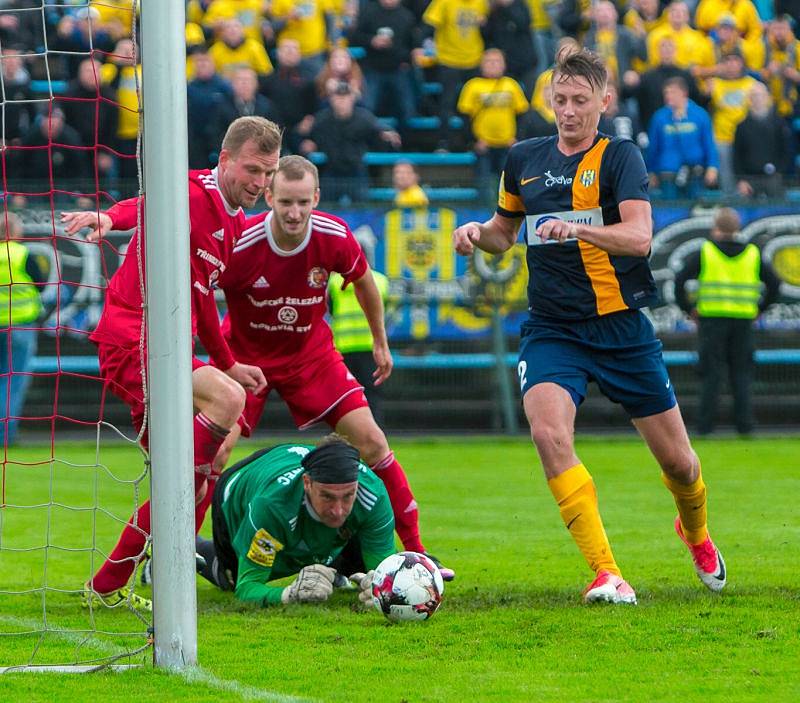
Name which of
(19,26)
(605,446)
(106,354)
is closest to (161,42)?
A: (106,354)

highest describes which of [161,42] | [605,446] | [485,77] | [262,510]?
[485,77]

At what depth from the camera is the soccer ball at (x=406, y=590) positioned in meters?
5.80

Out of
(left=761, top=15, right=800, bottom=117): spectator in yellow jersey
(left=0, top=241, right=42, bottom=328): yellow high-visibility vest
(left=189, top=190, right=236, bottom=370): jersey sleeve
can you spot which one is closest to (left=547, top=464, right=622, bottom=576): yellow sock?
(left=189, top=190, right=236, bottom=370): jersey sleeve

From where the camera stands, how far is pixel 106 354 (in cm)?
643

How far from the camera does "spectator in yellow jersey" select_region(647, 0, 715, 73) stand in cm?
1777

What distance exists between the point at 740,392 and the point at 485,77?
4.98 meters

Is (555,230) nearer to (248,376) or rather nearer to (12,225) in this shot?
(248,376)

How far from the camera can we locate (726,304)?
47.5 feet

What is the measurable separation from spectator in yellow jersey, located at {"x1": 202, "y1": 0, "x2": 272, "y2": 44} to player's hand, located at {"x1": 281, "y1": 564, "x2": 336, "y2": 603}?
40.9 feet

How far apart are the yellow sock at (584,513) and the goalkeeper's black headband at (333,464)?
2.82 ft

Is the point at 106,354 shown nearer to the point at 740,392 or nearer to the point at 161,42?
the point at 161,42

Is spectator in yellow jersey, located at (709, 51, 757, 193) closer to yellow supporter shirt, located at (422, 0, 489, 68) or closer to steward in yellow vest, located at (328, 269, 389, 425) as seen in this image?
yellow supporter shirt, located at (422, 0, 489, 68)

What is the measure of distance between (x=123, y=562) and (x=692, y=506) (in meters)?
2.61

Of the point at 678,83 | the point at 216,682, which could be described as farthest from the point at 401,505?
the point at 678,83
